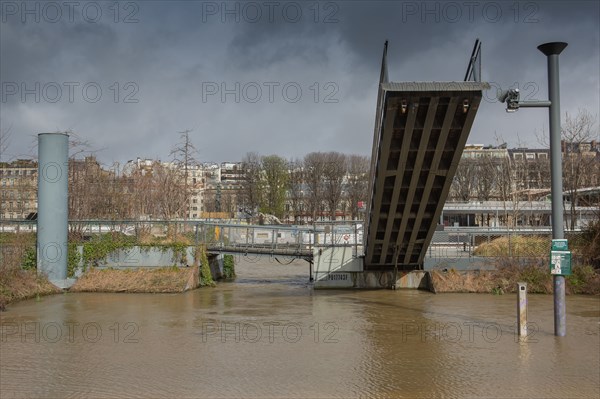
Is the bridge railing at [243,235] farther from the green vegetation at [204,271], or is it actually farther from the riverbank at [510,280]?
the riverbank at [510,280]

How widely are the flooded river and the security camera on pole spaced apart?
159 cm

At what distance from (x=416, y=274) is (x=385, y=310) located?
619 centimetres

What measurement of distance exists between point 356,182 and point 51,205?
52.7 m

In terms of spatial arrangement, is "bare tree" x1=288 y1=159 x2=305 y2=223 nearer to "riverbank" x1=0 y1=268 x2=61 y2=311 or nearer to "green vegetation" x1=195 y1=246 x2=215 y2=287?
"green vegetation" x1=195 y1=246 x2=215 y2=287

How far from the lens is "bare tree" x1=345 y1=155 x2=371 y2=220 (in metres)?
72.3

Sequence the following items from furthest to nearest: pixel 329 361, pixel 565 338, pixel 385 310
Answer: pixel 385 310
pixel 565 338
pixel 329 361

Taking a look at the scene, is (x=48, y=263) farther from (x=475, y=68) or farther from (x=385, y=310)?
(x=475, y=68)

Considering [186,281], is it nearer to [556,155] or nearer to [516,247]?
[516,247]

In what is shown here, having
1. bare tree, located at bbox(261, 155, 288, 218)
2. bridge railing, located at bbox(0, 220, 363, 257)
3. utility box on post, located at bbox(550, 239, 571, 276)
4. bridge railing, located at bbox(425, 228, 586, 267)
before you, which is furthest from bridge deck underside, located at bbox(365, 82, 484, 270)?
bare tree, located at bbox(261, 155, 288, 218)

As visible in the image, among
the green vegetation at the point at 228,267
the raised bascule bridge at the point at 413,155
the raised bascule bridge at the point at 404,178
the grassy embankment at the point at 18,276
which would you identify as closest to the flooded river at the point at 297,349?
the grassy embankment at the point at 18,276

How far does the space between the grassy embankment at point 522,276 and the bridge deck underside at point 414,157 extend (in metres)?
2.41

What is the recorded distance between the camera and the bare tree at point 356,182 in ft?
237

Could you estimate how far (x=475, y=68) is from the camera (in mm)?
14914

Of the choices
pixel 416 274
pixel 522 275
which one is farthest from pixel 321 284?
pixel 522 275
